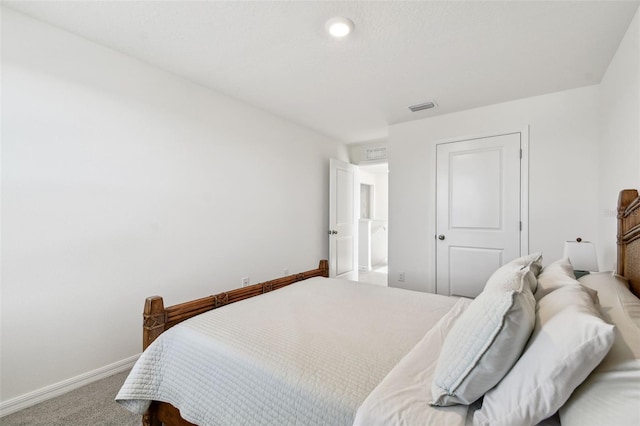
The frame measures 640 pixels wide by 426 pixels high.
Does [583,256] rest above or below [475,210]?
below

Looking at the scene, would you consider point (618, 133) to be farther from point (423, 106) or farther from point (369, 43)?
point (369, 43)

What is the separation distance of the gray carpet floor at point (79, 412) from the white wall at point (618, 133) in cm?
330

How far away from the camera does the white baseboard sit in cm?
172

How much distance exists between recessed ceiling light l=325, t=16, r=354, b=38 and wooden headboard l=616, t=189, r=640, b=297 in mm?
1835

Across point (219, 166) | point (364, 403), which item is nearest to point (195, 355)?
point (364, 403)

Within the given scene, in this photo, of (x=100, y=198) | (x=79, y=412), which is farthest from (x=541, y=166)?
(x=79, y=412)

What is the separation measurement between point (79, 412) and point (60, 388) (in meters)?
0.33

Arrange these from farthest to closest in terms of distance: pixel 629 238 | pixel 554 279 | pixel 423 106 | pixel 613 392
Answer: pixel 423 106, pixel 629 238, pixel 554 279, pixel 613 392

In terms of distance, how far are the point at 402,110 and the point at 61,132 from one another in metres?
3.06

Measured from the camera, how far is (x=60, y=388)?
6.25ft

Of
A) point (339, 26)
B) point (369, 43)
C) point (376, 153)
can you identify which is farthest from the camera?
point (376, 153)

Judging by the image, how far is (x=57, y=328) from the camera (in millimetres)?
1910

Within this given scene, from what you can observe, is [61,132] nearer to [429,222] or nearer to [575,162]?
[429,222]

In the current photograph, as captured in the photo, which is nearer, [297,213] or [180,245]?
[180,245]
